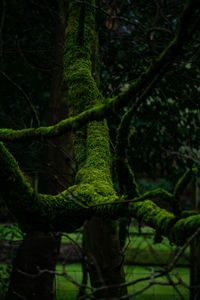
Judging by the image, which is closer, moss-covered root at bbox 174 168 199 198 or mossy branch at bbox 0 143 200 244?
moss-covered root at bbox 174 168 199 198

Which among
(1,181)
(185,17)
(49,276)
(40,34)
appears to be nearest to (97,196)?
(1,181)

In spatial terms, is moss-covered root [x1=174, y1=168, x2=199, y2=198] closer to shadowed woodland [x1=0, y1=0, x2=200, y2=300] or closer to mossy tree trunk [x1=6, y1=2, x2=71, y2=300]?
shadowed woodland [x1=0, y1=0, x2=200, y2=300]

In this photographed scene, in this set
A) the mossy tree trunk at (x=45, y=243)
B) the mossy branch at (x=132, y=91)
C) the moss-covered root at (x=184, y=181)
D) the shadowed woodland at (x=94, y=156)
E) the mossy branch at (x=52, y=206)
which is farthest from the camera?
the mossy tree trunk at (x=45, y=243)

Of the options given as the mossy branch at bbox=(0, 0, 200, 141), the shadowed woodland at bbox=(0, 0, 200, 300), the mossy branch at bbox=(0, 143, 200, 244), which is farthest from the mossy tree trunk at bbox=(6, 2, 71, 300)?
the mossy branch at bbox=(0, 0, 200, 141)

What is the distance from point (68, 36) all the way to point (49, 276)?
3.58m

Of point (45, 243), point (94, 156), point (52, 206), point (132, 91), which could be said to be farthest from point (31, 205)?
point (45, 243)

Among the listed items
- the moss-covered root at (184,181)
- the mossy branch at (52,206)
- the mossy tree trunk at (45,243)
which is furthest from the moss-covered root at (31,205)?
the mossy tree trunk at (45,243)

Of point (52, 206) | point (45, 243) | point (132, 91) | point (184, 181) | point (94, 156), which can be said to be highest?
point (132, 91)

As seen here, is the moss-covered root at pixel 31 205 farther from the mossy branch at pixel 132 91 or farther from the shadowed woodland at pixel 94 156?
the mossy branch at pixel 132 91

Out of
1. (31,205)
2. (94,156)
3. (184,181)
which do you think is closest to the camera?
(184,181)

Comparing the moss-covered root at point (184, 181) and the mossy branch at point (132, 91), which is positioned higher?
the mossy branch at point (132, 91)

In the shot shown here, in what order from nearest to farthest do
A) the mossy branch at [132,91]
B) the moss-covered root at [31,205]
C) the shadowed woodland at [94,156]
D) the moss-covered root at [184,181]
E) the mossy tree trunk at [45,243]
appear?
the mossy branch at [132,91] < the moss-covered root at [184,181] < the shadowed woodland at [94,156] < the moss-covered root at [31,205] < the mossy tree trunk at [45,243]

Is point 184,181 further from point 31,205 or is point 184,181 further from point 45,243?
point 45,243

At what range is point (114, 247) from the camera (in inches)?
126
